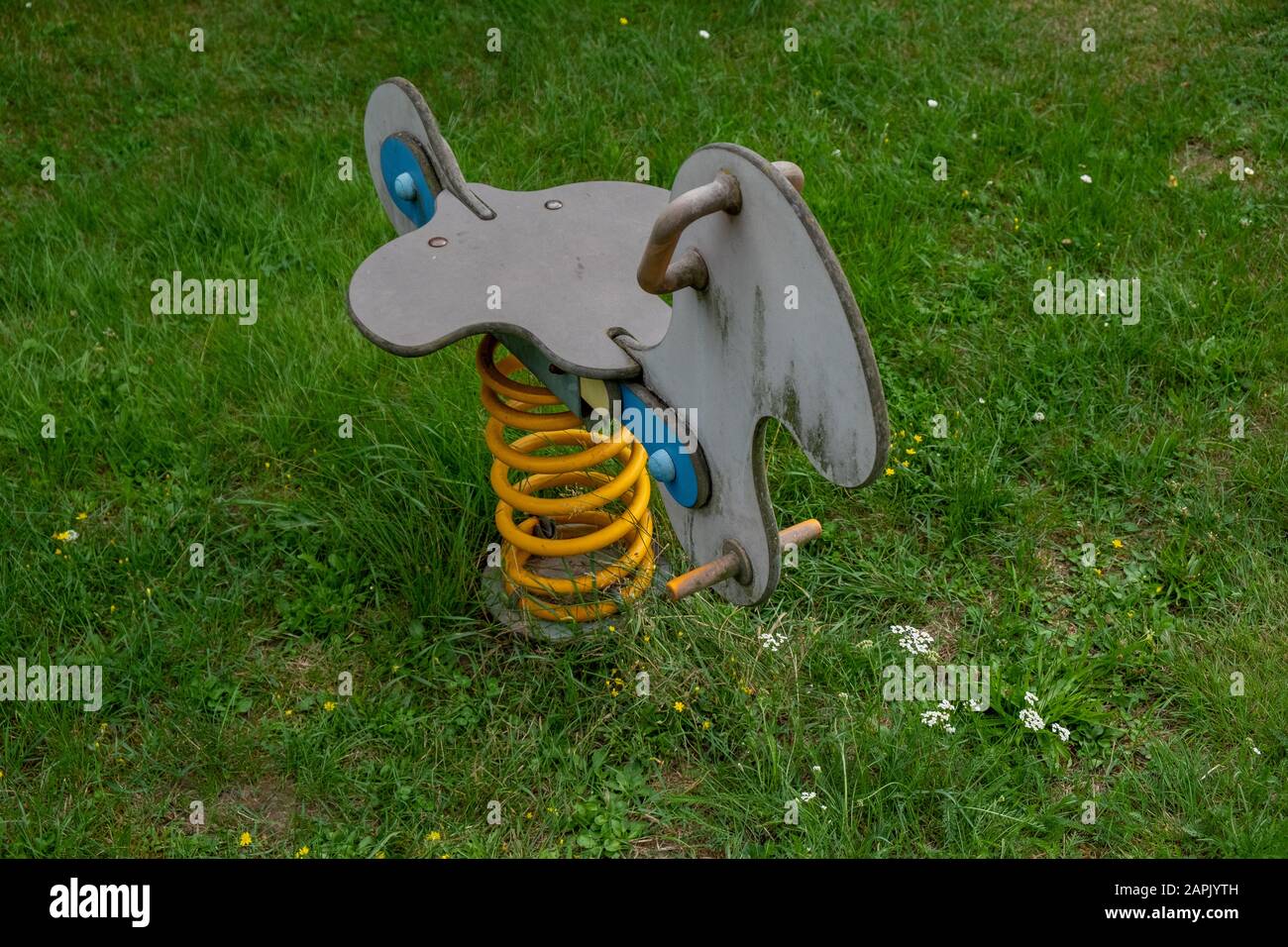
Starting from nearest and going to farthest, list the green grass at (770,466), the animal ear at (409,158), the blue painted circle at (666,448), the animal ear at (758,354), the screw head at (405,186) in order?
1. the animal ear at (758,354)
2. the blue painted circle at (666,448)
3. the green grass at (770,466)
4. the animal ear at (409,158)
5. the screw head at (405,186)

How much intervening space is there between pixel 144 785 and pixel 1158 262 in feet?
11.5

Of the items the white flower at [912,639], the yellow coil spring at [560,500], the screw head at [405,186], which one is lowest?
the white flower at [912,639]

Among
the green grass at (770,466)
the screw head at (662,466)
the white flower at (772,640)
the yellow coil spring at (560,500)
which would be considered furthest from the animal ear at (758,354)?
the green grass at (770,466)

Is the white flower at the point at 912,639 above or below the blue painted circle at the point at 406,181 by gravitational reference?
below

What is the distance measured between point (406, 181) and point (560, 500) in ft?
2.87

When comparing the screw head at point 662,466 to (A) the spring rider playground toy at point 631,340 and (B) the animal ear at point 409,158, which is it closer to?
(A) the spring rider playground toy at point 631,340

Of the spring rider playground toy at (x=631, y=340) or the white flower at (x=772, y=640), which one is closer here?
the spring rider playground toy at (x=631, y=340)

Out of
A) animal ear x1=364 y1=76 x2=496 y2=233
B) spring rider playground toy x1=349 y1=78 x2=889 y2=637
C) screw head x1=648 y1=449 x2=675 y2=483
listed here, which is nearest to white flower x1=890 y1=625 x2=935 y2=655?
spring rider playground toy x1=349 y1=78 x2=889 y2=637

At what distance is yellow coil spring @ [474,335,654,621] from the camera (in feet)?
9.95

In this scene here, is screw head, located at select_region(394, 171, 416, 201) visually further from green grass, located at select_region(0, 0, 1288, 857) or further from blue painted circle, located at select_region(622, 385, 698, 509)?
blue painted circle, located at select_region(622, 385, 698, 509)

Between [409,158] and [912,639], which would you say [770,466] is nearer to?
[912,639]

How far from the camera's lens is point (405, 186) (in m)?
3.18

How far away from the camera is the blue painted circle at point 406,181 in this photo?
3146 mm

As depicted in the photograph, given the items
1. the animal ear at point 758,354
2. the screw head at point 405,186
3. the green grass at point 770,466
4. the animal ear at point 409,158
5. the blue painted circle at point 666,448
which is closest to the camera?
the animal ear at point 758,354
